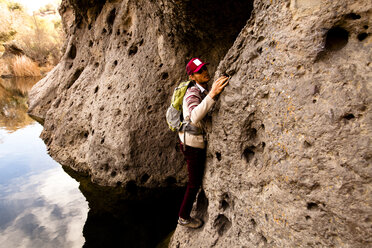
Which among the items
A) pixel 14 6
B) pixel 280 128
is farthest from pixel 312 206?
pixel 14 6

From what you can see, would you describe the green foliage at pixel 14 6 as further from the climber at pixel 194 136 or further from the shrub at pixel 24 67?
the climber at pixel 194 136

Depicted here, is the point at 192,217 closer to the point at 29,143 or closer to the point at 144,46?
the point at 144,46

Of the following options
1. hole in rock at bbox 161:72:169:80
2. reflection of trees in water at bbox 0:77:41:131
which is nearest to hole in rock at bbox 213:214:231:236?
hole in rock at bbox 161:72:169:80

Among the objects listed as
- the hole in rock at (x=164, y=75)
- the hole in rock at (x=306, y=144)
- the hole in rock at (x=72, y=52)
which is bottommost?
the hole in rock at (x=306, y=144)

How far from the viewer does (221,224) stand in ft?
7.45

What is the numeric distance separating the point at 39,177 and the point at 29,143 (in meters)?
2.39

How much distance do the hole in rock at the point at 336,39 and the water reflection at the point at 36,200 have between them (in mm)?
3364

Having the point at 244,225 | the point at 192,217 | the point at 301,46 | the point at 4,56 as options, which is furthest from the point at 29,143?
the point at 4,56

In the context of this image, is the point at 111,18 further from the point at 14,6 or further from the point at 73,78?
the point at 14,6

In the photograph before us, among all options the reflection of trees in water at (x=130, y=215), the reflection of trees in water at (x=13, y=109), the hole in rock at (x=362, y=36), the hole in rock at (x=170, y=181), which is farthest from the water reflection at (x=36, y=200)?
the hole in rock at (x=362, y=36)

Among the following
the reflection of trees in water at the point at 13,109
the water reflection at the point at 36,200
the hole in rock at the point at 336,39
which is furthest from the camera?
the reflection of trees in water at the point at 13,109

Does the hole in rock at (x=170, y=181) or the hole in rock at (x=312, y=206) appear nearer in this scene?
the hole in rock at (x=312, y=206)

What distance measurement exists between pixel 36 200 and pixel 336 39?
4833mm

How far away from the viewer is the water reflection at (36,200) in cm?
339
